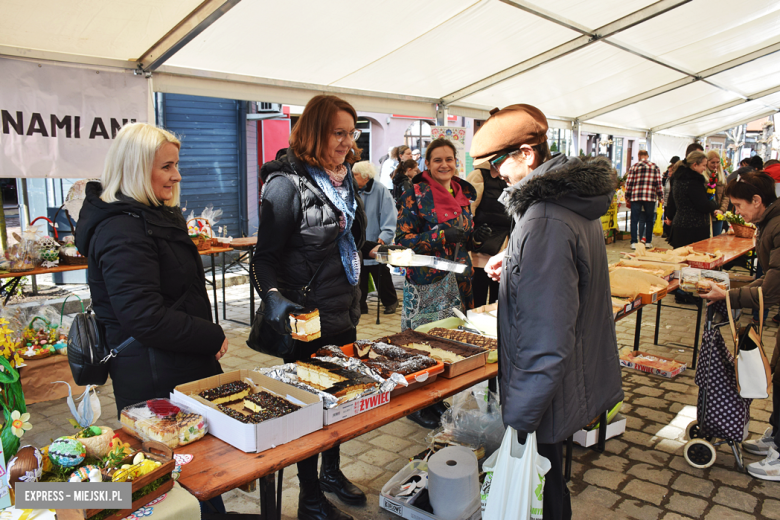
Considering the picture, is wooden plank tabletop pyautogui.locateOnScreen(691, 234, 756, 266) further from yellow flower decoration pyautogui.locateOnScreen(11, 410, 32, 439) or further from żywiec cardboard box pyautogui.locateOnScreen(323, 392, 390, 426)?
yellow flower decoration pyautogui.locateOnScreen(11, 410, 32, 439)

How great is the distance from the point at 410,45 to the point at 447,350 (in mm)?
3765

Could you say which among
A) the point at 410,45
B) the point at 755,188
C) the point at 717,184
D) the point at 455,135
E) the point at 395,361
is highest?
the point at 410,45

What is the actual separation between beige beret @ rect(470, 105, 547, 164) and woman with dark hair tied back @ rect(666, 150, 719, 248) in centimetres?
608

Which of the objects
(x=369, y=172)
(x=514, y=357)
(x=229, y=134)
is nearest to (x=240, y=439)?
(x=514, y=357)

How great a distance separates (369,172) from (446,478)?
445 cm

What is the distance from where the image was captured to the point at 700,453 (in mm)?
3350

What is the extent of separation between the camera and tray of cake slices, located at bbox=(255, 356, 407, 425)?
1.90 meters

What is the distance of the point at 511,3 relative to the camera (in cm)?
485

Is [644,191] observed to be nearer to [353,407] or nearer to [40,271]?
[40,271]

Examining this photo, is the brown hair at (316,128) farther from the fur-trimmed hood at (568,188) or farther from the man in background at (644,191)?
Answer: the man in background at (644,191)

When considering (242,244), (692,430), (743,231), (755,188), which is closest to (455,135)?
(242,244)

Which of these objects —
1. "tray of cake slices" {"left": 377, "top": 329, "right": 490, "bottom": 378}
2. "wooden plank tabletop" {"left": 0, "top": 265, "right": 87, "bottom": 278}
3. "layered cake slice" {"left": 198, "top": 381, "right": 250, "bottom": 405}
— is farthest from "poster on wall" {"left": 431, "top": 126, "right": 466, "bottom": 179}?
"layered cake slice" {"left": 198, "top": 381, "right": 250, "bottom": 405}

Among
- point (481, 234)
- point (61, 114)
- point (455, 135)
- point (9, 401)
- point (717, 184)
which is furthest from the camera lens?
point (717, 184)

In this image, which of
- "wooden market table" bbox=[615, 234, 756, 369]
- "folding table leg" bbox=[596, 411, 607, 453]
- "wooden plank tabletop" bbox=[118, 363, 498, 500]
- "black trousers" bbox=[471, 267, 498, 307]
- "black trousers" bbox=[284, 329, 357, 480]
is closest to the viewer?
"wooden plank tabletop" bbox=[118, 363, 498, 500]
